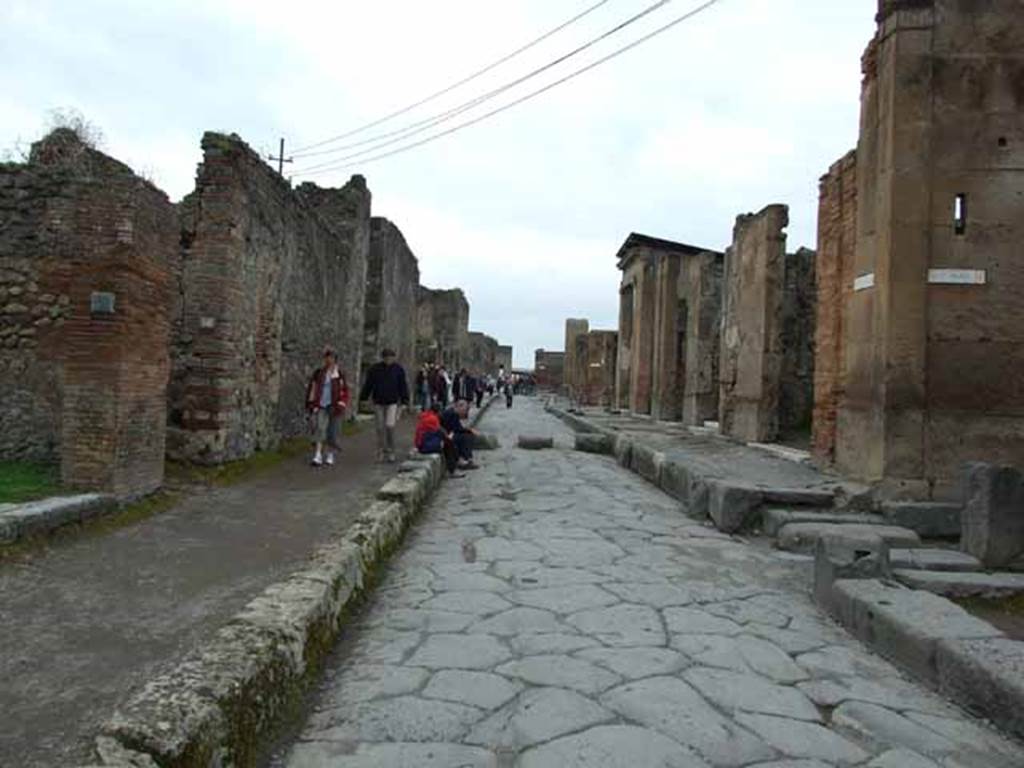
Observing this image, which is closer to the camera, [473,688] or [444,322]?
[473,688]

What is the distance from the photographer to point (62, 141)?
28.6ft

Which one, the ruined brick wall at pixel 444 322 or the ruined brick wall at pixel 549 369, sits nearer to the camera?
the ruined brick wall at pixel 444 322

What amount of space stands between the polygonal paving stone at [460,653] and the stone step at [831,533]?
2.74m

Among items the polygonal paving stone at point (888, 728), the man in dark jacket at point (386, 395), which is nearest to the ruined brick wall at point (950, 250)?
the polygonal paving stone at point (888, 728)

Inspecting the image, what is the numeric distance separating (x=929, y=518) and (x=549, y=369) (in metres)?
57.0

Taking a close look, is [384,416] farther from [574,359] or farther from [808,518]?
[574,359]

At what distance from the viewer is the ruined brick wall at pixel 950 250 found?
7129mm

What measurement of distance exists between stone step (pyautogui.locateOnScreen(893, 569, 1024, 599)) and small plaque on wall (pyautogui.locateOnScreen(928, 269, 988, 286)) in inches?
121

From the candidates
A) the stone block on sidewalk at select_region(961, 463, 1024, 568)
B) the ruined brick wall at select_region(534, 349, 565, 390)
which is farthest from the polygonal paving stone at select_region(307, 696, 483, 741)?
the ruined brick wall at select_region(534, 349, 565, 390)

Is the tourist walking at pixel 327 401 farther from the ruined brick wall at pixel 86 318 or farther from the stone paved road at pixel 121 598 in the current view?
the ruined brick wall at pixel 86 318

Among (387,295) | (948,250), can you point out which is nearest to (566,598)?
(948,250)

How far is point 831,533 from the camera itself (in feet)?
18.5

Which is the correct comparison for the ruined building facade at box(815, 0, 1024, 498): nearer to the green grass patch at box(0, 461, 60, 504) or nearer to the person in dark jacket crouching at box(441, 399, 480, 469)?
the person in dark jacket crouching at box(441, 399, 480, 469)

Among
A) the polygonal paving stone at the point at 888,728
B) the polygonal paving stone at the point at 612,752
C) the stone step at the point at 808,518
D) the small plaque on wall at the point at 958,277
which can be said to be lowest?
the polygonal paving stone at the point at 888,728
